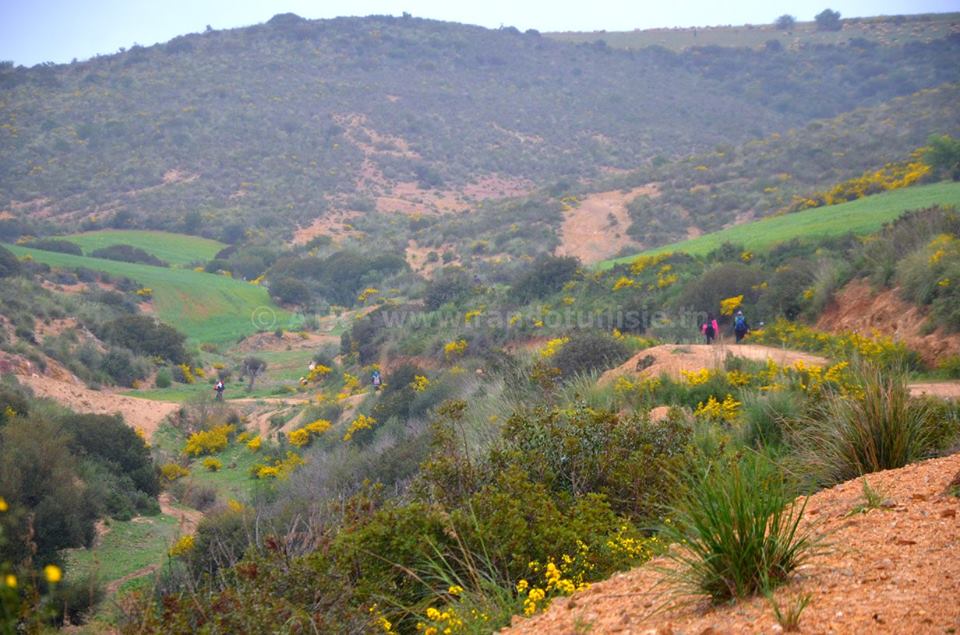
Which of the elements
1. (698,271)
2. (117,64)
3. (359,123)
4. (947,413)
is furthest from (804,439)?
(117,64)

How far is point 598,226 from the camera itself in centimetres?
4941

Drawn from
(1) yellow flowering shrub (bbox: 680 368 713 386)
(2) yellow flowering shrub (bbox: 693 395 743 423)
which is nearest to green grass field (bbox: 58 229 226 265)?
(1) yellow flowering shrub (bbox: 680 368 713 386)

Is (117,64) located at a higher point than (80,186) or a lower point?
higher

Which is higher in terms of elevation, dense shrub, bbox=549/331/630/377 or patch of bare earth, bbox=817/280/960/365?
patch of bare earth, bbox=817/280/960/365

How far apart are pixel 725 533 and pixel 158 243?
55999 millimetres

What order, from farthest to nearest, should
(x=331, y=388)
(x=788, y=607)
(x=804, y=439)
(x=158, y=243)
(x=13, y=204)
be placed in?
1. (x=13, y=204)
2. (x=158, y=243)
3. (x=331, y=388)
4. (x=804, y=439)
5. (x=788, y=607)

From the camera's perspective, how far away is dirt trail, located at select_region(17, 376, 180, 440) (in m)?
22.3

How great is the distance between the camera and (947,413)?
8.11m

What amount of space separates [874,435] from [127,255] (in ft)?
164

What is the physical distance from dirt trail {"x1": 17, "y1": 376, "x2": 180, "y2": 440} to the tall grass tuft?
61.8 ft

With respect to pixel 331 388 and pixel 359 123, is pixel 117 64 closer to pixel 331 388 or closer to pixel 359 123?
pixel 359 123

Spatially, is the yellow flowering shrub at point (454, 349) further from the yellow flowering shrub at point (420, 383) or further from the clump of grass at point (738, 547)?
the clump of grass at point (738, 547)

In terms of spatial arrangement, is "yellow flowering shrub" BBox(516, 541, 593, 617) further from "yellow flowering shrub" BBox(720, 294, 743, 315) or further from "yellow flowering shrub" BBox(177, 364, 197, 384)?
"yellow flowering shrub" BBox(177, 364, 197, 384)

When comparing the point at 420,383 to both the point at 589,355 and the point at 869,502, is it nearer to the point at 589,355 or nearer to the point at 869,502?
the point at 589,355
